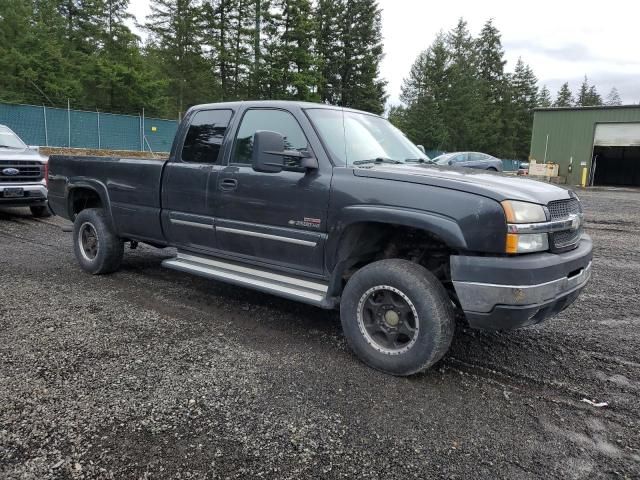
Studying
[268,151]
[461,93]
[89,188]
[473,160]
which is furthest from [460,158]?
[461,93]

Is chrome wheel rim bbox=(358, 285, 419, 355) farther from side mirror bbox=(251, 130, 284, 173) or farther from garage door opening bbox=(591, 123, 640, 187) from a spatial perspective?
garage door opening bbox=(591, 123, 640, 187)

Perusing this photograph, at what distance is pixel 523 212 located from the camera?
10.2 feet

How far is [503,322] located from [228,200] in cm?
259

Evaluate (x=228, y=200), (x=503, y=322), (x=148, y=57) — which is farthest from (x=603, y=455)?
(x=148, y=57)

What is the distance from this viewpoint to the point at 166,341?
3.96 metres

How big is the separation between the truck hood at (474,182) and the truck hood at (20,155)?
847 centimetres

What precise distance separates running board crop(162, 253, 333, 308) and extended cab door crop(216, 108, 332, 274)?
0.12 m

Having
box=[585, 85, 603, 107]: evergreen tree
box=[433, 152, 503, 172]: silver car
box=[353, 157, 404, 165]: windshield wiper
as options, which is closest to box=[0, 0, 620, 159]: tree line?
box=[433, 152, 503, 172]: silver car

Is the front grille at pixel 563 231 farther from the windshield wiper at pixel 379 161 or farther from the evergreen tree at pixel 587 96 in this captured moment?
the evergreen tree at pixel 587 96

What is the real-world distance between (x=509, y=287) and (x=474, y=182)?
0.76 metres

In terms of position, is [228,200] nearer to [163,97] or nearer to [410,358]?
[410,358]

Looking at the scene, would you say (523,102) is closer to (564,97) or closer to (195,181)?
(564,97)

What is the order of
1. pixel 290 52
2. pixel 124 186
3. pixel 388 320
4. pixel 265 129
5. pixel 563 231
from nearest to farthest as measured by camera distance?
pixel 563 231
pixel 388 320
pixel 265 129
pixel 124 186
pixel 290 52

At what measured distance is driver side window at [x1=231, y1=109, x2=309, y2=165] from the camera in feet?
13.7
